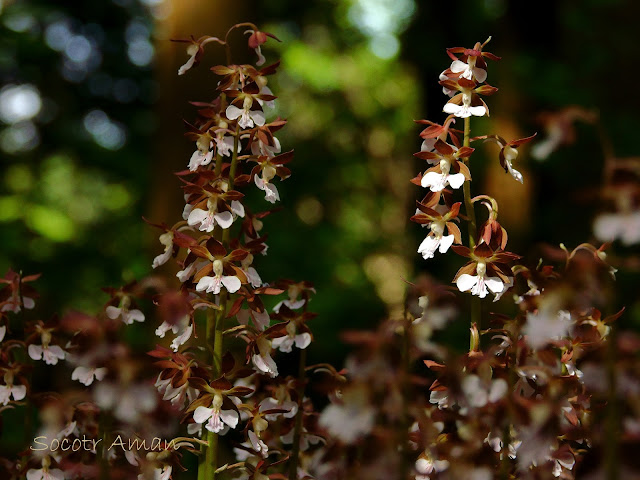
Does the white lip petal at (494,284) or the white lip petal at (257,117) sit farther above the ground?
the white lip petal at (257,117)

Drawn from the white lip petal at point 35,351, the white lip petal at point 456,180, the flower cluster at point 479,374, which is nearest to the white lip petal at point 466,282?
the flower cluster at point 479,374

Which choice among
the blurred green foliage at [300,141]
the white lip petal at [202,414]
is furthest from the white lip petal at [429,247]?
the blurred green foliage at [300,141]

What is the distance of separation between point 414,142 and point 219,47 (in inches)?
112

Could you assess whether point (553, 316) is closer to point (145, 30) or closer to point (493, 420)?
point (493, 420)

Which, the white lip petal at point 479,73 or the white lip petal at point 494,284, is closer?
the white lip petal at point 494,284

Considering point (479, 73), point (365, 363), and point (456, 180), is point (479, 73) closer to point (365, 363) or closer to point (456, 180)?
point (456, 180)

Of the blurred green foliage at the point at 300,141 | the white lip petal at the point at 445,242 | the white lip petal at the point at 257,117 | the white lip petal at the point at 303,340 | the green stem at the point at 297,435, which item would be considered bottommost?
the blurred green foliage at the point at 300,141

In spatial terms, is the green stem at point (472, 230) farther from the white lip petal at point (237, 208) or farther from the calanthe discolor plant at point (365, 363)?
the white lip petal at point (237, 208)

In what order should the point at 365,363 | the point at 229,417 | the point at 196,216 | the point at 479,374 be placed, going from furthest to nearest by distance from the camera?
the point at 196,216 → the point at 229,417 → the point at 479,374 → the point at 365,363

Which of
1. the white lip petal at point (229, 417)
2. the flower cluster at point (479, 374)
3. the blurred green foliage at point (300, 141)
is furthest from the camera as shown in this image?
the blurred green foliage at point (300, 141)

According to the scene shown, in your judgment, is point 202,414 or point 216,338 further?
point 216,338

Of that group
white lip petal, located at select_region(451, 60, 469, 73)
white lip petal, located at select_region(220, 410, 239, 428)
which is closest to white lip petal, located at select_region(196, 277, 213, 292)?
white lip petal, located at select_region(220, 410, 239, 428)

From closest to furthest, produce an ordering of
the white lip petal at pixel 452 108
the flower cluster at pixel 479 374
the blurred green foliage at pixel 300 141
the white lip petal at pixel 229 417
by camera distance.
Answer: the flower cluster at pixel 479 374 < the white lip petal at pixel 229 417 < the white lip petal at pixel 452 108 < the blurred green foliage at pixel 300 141

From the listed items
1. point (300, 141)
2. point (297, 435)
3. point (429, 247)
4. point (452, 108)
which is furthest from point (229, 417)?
point (300, 141)
